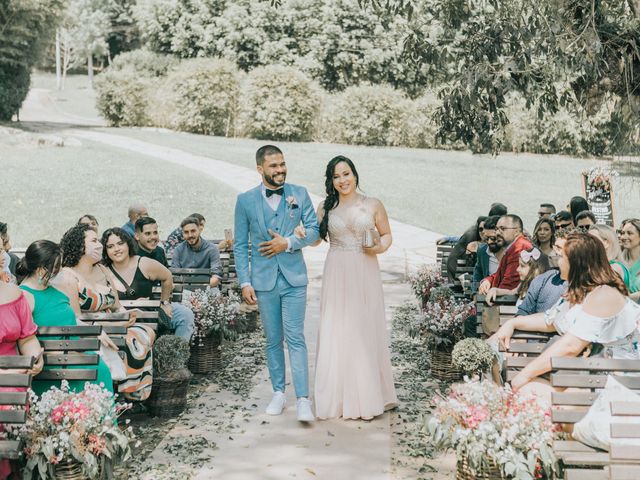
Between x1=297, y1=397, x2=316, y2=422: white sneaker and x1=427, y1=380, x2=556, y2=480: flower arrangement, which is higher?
x1=427, y1=380, x2=556, y2=480: flower arrangement

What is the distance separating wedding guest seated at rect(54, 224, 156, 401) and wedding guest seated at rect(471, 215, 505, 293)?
11.8 feet

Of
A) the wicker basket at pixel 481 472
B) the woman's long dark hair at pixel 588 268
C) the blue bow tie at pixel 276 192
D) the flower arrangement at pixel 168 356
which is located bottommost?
the wicker basket at pixel 481 472

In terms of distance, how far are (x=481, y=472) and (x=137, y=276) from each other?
154 inches

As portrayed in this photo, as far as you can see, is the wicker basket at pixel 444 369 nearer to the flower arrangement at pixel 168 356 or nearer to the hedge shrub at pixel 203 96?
the flower arrangement at pixel 168 356

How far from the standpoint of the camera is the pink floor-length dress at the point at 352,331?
683cm

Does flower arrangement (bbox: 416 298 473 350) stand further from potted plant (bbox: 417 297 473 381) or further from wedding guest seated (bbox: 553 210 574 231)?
wedding guest seated (bbox: 553 210 574 231)

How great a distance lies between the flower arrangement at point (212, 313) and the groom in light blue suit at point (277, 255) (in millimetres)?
1422

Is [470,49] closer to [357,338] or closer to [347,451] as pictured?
[357,338]

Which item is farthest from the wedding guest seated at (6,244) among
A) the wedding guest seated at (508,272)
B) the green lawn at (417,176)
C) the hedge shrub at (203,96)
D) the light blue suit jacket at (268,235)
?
the hedge shrub at (203,96)

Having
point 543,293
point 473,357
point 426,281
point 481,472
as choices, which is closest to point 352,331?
point 473,357

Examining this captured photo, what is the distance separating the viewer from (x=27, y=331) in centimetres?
518

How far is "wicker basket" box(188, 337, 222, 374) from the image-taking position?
8266 millimetres

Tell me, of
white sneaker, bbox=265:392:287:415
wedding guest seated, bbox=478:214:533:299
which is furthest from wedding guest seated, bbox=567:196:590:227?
white sneaker, bbox=265:392:287:415

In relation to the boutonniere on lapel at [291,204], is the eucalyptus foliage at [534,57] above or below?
above
